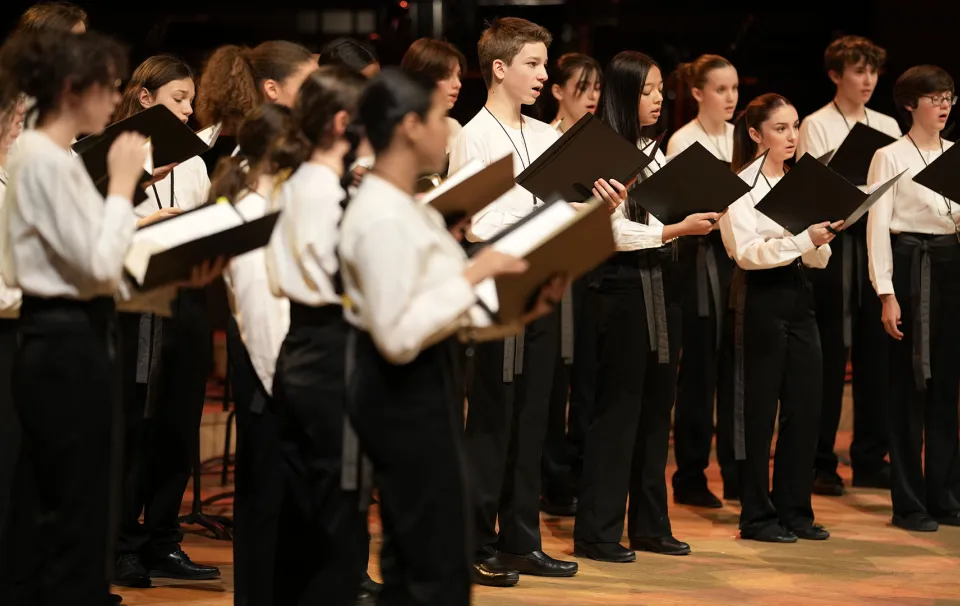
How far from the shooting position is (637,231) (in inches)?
165

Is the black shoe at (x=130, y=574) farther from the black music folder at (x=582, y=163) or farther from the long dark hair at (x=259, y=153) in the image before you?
the black music folder at (x=582, y=163)

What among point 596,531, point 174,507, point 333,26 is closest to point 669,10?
point 333,26

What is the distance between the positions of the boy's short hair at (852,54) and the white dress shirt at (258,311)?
344 cm

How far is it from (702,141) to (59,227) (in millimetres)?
3468

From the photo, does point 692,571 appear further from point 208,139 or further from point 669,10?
point 669,10

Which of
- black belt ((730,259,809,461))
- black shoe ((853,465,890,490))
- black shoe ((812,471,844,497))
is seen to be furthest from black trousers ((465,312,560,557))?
black shoe ((853,465,890,490))

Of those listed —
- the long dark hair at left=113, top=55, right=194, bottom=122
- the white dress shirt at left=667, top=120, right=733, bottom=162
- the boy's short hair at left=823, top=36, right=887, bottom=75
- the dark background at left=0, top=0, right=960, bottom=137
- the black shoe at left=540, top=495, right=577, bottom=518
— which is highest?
the dark background at left=0, top=0, right=960, bottom=137

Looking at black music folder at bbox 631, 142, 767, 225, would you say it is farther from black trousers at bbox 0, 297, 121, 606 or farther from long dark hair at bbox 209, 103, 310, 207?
black trousers at bbox 0, 297, 121, 606

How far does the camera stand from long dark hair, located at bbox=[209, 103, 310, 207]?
10.6 feet

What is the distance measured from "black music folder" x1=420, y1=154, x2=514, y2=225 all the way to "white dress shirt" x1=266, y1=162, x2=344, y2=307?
0.22 metres

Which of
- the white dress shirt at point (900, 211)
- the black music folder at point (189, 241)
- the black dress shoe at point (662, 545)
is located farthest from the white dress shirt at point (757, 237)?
the black music folder at point (189, 241)

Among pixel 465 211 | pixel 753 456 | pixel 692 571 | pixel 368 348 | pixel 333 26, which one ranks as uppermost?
pixel 333 26

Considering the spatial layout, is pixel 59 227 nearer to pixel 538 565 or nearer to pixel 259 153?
pixel 259 153

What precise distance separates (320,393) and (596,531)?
171 centimetres
